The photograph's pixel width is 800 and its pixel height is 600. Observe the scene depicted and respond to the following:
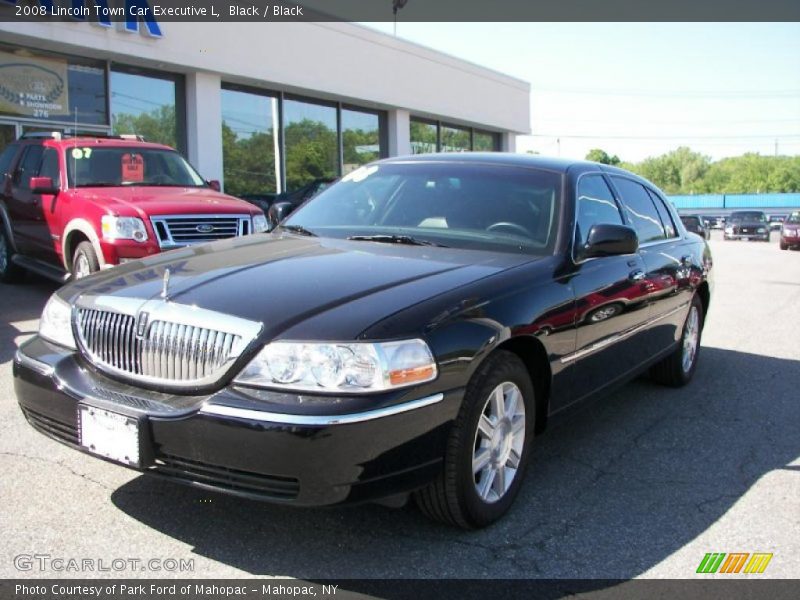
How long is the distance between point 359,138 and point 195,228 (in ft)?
46.3

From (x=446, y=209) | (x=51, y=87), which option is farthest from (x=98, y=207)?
(x=51, y=87)

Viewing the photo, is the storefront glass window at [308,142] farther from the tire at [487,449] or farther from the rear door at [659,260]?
the tire at [487,449]

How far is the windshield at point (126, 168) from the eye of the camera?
29.1ft

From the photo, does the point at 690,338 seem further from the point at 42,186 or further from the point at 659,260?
the point at 42,186

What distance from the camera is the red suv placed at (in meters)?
7.73

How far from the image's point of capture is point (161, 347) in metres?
3.04

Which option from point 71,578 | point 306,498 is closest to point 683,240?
point 306,498

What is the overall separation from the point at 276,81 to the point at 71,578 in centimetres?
1595

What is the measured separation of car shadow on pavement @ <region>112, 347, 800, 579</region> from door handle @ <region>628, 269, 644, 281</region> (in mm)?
975

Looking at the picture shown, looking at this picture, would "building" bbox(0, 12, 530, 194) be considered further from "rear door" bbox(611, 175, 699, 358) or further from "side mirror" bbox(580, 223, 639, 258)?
"side mirror" bbox(580, 223, 639, 258)

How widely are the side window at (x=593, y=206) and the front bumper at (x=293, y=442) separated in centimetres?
166

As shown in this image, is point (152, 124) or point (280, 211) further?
point (152, 124)

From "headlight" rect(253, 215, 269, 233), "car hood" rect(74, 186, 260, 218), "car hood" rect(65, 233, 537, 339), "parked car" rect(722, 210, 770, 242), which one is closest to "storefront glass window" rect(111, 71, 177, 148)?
"car hood" rect(74, 186, 260, 218)

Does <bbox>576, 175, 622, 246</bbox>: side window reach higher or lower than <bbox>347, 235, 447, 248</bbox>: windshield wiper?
higher
